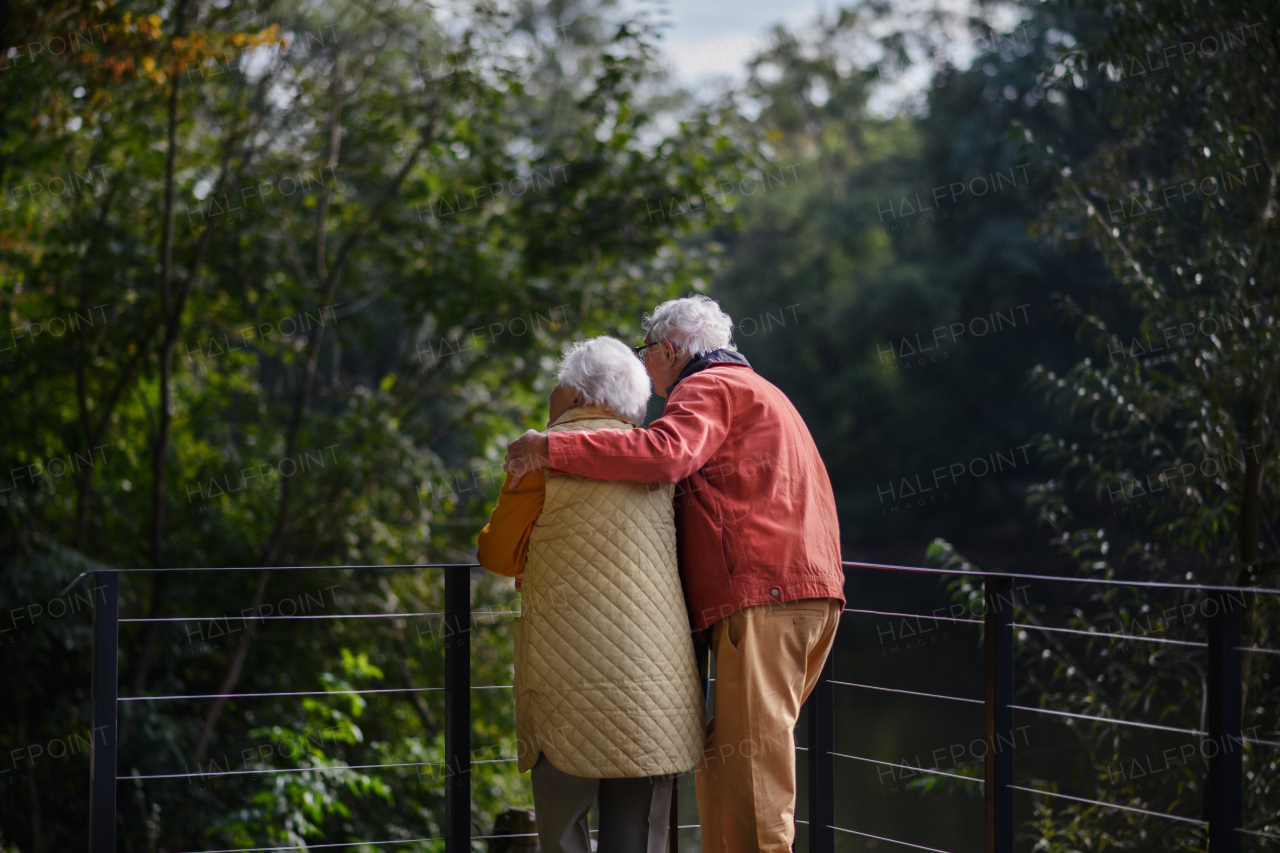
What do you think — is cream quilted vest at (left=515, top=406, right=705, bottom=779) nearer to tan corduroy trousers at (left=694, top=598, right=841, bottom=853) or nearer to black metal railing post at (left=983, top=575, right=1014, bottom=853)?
tan corduroy trousers at (left=694, top=598, right=841, bottom=853)

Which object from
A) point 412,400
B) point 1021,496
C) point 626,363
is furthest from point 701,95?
point 626,363

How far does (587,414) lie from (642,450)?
0.53 feet

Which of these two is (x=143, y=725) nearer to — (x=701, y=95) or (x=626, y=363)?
(x=626, y=363)

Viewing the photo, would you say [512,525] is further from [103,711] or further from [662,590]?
[103,711]

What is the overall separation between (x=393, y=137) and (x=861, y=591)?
13.1m

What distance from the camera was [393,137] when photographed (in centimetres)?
632

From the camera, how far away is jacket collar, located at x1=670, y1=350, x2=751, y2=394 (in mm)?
2229

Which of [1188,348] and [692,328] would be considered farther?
[1188,348]

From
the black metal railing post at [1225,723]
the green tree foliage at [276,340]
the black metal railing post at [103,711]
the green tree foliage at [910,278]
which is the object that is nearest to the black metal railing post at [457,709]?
the black metal railing post at [103,711]

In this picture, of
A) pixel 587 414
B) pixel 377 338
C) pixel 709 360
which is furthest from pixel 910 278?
pixel 587 414

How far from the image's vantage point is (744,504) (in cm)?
212

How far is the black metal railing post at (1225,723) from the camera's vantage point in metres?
2.06

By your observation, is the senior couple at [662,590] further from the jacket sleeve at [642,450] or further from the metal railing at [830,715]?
the metal railing at [830,715]

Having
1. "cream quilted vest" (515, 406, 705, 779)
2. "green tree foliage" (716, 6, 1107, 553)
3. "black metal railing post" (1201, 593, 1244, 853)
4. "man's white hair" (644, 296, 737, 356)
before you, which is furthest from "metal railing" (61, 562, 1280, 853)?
"green tree foliage" (716, 6, 1107, 553)
